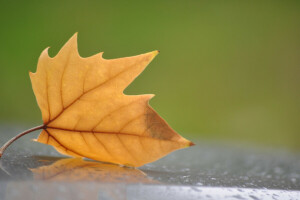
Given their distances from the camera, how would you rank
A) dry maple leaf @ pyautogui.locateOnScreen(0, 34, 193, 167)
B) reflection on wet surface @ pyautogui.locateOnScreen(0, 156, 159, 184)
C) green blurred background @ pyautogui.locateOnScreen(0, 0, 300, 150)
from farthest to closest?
green blurred background @ pyautogui.locateOnScreen(0, 0, 300, 150)
dry maple leaf @ pyautogui.locateOnScreen(0, 34, 193, 167)
reflection on wet surface @ pyautogui.locateOnScreen(0, 156, 159, 184)

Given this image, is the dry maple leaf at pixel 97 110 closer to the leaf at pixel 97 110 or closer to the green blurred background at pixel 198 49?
the leaf at pixel 97 110

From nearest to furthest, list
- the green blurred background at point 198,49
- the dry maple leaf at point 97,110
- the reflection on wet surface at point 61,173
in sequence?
1. the reflection on wet surface at point 61,173
2. the dry maple leaf at point 97,110
3. the green blurred background at point 198,49

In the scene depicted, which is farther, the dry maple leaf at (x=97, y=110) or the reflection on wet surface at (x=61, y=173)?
the dry maple leaf at (x=97, y=110)

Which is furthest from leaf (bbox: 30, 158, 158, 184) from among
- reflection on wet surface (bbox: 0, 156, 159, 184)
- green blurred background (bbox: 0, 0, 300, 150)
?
green blurred background (bbox: 0, 0, 300, 150)

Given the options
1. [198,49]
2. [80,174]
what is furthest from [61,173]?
[198,49]

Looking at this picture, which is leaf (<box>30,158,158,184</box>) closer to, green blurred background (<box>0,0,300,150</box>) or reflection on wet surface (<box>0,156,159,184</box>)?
reflection on wet surface (<box>0,156,159,184</box>)

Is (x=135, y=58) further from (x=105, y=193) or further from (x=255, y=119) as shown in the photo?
(x=255, y=119)

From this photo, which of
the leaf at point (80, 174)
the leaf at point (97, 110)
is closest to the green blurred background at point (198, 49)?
the leaf at point (97, 110)
